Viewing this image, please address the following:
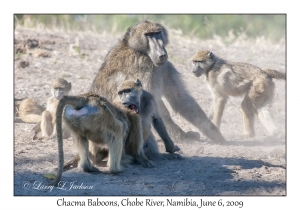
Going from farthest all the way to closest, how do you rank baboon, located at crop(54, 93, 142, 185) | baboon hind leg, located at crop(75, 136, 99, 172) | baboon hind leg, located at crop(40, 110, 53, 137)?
baboon hind leg, located at crop(40, 110, 53, 137) < baboon hind leg, located at crop(75, 136, 99, 172) < baboon, located at crop(54, 93, 142, 185)

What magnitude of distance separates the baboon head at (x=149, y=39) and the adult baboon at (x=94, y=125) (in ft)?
3.89

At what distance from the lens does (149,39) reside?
7.13m

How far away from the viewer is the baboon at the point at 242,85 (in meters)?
8.50

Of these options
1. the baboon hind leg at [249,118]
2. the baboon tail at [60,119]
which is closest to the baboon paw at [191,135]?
the baboon hind leg at [249,118]

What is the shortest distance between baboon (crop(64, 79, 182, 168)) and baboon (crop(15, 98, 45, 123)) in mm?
2435

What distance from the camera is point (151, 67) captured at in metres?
7.15

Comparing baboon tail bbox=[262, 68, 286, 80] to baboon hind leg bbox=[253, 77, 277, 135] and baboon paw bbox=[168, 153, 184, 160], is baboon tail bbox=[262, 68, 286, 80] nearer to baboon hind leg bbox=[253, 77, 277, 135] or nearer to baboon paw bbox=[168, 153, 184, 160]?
baboon hind leg bbox=[253, 77, 277, 135]

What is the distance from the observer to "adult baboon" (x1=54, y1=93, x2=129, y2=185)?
5.75 metres

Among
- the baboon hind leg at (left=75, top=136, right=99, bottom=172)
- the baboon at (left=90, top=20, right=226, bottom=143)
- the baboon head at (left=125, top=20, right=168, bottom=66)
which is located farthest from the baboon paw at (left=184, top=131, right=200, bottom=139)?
the baboon hind leg at (left=75, top=136, right=99, bottom=172)

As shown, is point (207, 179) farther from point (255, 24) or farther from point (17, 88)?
point (255, 24)

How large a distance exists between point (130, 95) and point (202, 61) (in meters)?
2.82

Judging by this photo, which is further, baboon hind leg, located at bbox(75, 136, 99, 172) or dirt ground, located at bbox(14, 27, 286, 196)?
baboon hind leg, located at bbox(75, 136, 99, 172)

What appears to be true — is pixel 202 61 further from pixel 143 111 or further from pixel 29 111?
pixel 29 111

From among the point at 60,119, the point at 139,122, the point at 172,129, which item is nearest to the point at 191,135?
the point at 172,129
